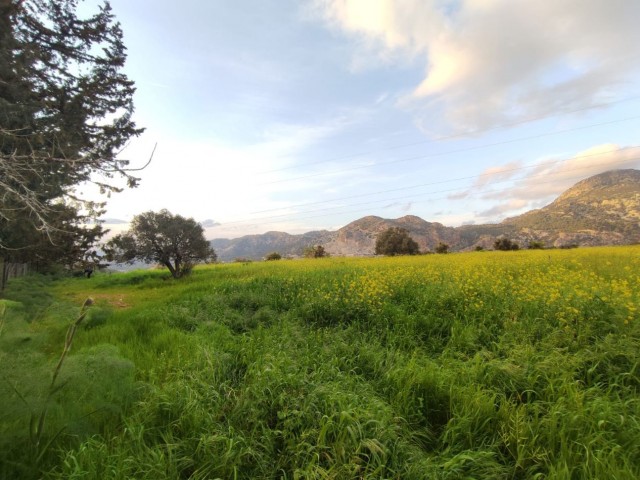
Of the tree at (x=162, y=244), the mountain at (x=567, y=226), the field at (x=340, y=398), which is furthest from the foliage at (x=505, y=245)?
the mountain at (x=567, y=226)

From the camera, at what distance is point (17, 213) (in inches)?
336

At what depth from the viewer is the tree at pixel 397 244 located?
165ft

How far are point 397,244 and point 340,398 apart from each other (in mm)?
49343

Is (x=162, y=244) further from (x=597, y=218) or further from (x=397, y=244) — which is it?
(x=597, y=218)

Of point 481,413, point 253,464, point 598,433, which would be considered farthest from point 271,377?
point 598,433

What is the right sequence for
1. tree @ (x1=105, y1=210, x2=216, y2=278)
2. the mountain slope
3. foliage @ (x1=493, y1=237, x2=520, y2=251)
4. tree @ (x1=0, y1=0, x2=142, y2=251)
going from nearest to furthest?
1. tree @ (x1=0, y1=0, x2=142, y2=251)
2. tree @ (x1=105, y1=210, x2=216, y2=278)
3. foliage @ (x1=493, y1=237, x2=520, y2=251)
4. the mountain slope

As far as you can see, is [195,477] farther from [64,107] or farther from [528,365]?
[64,107]

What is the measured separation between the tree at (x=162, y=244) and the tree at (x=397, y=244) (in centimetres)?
3593

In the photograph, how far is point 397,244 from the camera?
51.4m

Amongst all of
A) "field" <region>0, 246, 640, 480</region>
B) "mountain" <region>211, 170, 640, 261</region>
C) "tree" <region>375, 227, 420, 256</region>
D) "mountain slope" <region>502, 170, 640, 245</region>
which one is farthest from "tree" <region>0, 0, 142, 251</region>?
"mountain slope" <region>502, 170, 640, 245</region>

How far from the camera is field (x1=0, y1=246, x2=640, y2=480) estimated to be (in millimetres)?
2777

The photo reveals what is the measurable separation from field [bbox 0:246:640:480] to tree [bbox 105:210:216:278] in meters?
12.9

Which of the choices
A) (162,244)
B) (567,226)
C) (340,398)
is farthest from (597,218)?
(340,398)

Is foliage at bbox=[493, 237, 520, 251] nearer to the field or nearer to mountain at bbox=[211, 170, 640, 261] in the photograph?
the field
